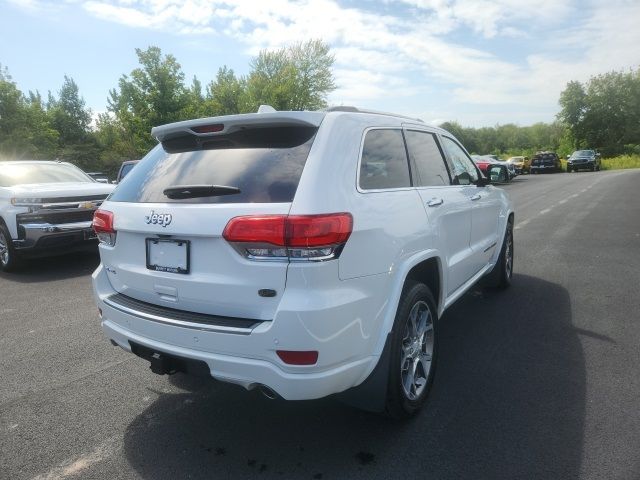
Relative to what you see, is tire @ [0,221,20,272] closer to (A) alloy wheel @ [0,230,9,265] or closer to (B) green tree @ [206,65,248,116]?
Answer: (A) alloy wheel @ [0,230,9,265]

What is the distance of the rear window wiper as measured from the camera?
253cm

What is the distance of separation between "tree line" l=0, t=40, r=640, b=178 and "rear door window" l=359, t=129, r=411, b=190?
1143 inches

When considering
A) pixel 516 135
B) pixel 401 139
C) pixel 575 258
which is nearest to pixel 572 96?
pixel 516 135

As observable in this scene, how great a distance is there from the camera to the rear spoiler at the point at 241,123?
8.48 feet

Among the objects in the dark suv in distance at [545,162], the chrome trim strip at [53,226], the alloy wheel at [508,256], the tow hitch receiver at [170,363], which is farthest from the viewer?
the dark suv in distance at [545,162]

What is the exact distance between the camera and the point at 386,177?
296 centimetres

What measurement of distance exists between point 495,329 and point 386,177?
2.28 metres

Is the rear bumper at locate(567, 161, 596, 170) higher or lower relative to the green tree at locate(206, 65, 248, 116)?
lower

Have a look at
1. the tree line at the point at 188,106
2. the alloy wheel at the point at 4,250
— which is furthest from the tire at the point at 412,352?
the tree line at the point at 188,106

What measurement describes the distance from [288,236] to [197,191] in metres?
0.66

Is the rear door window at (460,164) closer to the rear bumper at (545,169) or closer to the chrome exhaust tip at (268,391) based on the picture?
the chrome exhaust tip at (268,391)

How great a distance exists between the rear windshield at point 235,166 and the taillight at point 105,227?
4.7 inches

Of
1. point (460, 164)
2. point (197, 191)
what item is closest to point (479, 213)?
point (460, 164)

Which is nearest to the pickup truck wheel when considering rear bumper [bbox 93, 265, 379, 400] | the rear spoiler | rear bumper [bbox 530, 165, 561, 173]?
the rear spoiler
